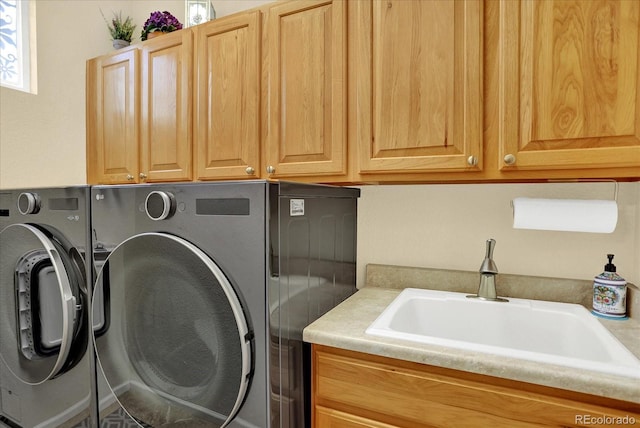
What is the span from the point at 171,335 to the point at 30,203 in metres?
0.83

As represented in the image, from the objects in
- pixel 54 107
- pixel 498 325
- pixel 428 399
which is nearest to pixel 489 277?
pixel 498 325

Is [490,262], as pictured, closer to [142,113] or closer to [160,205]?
[160,205]

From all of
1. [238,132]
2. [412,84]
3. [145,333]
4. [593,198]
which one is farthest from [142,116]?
[593,198]

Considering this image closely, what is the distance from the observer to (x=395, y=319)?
1.16 meters

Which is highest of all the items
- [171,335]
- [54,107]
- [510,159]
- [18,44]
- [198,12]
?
[198,12]

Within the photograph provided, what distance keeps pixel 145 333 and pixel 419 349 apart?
0.84 metres

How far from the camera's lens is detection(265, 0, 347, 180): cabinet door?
1257 mm

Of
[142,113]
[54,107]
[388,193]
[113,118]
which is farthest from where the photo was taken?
[54,107]

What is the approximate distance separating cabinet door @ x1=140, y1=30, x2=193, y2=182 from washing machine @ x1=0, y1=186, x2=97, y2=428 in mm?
454

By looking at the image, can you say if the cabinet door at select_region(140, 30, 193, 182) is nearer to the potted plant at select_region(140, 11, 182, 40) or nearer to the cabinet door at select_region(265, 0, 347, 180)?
the potted plant at select_region(140, 11, 182, 40)

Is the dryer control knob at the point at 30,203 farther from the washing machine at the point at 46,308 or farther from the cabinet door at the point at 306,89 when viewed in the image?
the cabinet door at the point at 306,89

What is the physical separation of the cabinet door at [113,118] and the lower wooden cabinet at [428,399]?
142 centimetres

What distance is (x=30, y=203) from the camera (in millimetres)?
1309

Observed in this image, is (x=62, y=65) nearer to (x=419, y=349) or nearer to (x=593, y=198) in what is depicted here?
(x=419, y=349)
